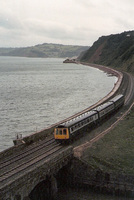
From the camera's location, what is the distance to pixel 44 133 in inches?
1483

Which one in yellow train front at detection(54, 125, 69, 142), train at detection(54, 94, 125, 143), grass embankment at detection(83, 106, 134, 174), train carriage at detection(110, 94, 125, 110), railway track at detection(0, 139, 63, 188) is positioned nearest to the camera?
railway track at detection(0, 139, 63, 188)

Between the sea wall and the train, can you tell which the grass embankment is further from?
the train

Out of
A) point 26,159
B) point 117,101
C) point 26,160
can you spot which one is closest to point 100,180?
point 26,160

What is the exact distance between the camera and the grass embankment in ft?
97.6

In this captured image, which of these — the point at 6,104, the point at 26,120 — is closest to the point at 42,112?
the point at 26,120

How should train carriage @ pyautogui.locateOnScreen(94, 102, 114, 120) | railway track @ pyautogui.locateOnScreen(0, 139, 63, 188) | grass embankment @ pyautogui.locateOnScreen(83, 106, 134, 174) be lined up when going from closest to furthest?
railway track @ pyautogui.locateOnScreen(0, 139, 63, 188)
grass embankment @ pyautogui.locateOnScreen(83, 106, 134, 174)
train carriage @ pyautogui.locateOnScreen(94, 102, 114, 120)

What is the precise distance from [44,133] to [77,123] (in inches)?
187

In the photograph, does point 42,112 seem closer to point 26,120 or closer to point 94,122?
point 26,120

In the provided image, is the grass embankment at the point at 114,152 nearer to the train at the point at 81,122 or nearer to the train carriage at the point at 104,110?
the train at the point at 81,122

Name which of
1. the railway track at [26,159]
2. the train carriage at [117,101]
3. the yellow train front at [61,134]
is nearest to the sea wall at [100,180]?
the railway track at [26,159]

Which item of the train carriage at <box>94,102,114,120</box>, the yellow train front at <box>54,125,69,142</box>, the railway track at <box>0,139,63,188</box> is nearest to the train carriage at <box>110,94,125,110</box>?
the train carriage at <box>94,102,114,120</box>

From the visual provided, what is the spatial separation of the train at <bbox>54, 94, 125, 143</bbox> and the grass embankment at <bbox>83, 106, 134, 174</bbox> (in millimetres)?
3274

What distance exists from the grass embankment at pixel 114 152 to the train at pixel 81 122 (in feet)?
10.7

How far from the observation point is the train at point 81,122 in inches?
1358
